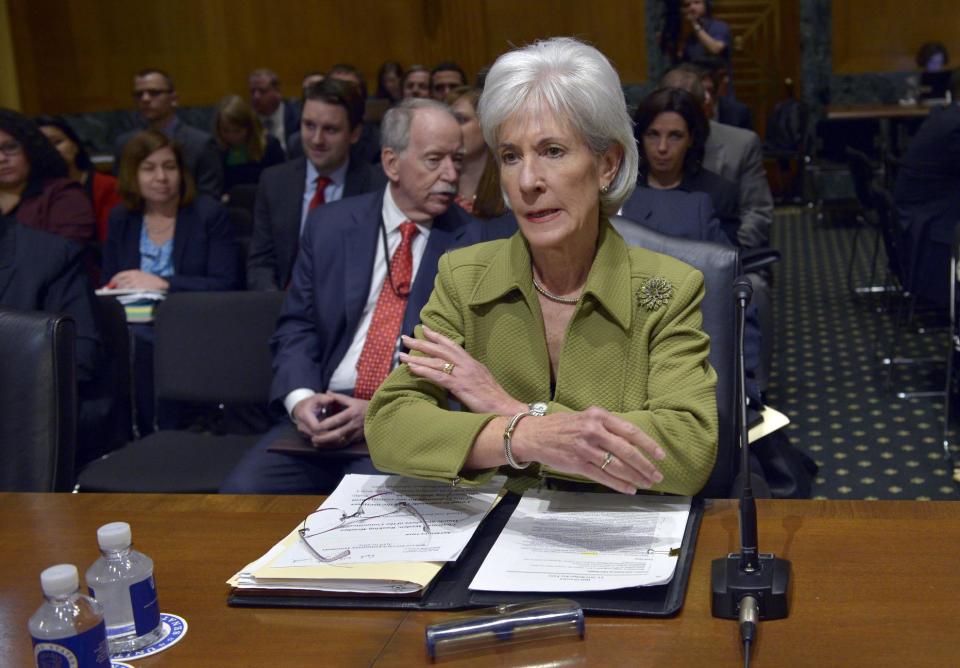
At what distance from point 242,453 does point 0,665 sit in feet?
6.83

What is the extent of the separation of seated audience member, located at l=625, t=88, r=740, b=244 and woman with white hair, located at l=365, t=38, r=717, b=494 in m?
2.81

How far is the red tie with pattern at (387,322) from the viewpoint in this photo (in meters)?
3.21

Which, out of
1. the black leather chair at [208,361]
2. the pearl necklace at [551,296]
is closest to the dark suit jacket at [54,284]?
the black leather chair at [208,361]

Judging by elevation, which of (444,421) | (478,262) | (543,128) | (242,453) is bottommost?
(242,453)

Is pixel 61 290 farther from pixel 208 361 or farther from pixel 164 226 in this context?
pixel 164 226

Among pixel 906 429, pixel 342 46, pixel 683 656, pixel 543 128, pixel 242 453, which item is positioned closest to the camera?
pixel 683 656

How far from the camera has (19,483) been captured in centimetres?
230

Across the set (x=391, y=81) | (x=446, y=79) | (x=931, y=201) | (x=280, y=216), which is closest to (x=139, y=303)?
(x=280, y=216)

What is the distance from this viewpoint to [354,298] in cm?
334

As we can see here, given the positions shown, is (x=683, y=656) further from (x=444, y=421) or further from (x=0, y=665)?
(x=0, y=665)

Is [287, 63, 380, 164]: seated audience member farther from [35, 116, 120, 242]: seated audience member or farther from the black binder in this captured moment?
the black binder

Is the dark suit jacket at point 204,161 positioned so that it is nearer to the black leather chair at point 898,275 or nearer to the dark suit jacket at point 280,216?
the dark suit jacket at point 280,216

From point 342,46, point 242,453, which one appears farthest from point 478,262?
point 342,46

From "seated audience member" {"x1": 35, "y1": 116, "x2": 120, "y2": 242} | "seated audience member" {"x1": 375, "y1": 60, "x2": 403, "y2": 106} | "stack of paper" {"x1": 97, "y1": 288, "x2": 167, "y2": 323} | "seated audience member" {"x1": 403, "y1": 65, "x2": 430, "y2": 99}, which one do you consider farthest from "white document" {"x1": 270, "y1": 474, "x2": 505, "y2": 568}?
"seated audience member" {"x1": 375, "y1": 60, "x2": 403, "y2": 106}
